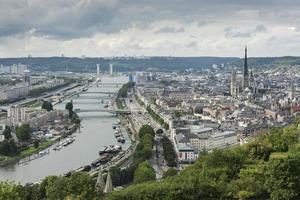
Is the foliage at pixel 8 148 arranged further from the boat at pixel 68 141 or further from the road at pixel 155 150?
the road at pixel 155 150

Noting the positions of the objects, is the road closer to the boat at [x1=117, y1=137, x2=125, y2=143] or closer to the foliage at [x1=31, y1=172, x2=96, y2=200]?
the boat at [x1=117, y1=137, x2=125, y2=143]

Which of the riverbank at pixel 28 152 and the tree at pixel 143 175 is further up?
the tree at pixel 143 175

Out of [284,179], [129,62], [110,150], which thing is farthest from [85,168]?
[129,62]

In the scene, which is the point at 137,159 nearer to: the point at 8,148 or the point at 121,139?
the point at 8,148

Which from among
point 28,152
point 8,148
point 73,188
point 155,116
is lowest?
point 28,152

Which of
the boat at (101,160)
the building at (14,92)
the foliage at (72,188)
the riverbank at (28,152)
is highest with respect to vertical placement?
the foliage at (72,188)

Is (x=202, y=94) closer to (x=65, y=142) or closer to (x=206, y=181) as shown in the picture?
(x=65, y=142)

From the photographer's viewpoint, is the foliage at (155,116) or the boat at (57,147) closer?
the boat at (57,147)

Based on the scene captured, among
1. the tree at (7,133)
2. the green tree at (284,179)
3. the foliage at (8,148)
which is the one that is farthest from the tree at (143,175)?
the tree at (7,133)

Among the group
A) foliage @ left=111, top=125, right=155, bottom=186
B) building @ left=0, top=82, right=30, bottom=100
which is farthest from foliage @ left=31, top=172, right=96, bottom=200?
building @ left=0, top=82, right=30, bottom=100

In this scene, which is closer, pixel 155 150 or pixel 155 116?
pixel 155 150
